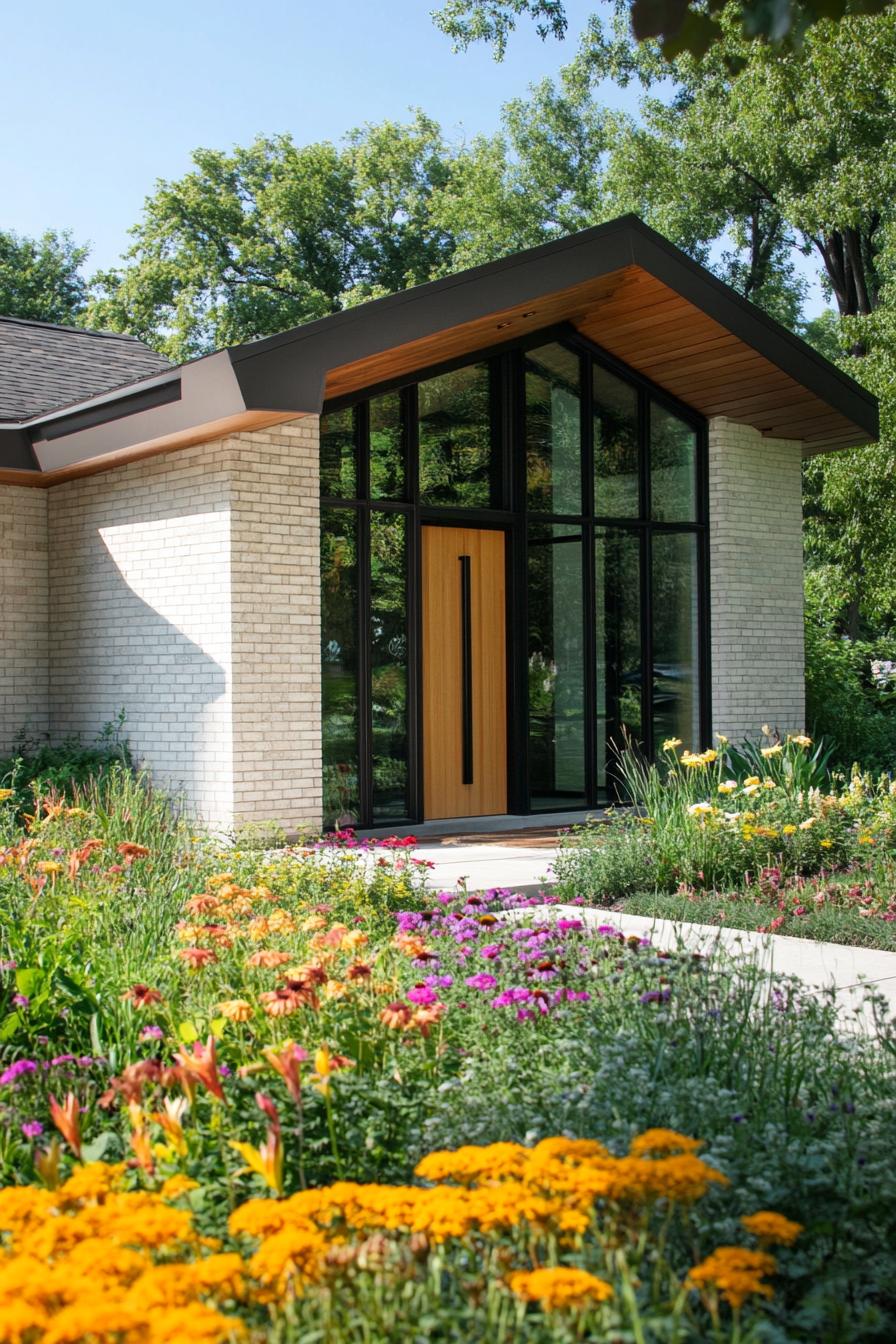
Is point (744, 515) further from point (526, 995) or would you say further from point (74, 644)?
point (526, 995)

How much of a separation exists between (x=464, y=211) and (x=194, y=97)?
903 centimetres

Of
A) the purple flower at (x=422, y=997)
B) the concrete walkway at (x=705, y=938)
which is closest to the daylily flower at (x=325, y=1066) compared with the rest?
the purple flower at (x=422, y=997)

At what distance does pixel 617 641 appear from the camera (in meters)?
12.3

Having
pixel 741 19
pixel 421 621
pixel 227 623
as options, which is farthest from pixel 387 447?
pixel 741 19

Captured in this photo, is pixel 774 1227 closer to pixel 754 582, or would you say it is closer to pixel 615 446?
pixel 615 446

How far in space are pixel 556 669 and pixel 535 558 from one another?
100 centimetres

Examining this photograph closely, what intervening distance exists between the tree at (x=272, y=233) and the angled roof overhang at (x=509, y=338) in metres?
23.2

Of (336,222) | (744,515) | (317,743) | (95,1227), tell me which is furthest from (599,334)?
(336,222)

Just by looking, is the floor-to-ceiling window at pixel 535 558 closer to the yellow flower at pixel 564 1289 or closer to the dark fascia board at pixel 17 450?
the dark fascia board at pixel 17 450

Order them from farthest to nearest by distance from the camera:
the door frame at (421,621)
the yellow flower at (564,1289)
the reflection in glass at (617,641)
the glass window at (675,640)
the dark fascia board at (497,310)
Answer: the glass window at (675,640) → the reflection in glass at (617,641) → the door frame at (421,621) → the dark fascia board at (497,310) → the yellow flower at (564,1289)

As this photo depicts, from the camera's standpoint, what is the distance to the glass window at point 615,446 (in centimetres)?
1226

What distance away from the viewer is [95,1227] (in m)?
2.01

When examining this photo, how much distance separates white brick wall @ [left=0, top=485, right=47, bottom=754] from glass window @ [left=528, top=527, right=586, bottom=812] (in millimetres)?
4191

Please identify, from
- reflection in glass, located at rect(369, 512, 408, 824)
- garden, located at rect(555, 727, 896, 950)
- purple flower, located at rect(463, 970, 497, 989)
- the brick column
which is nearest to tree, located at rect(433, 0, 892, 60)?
purple flower, located at rect(463, 970, 497, 989)
